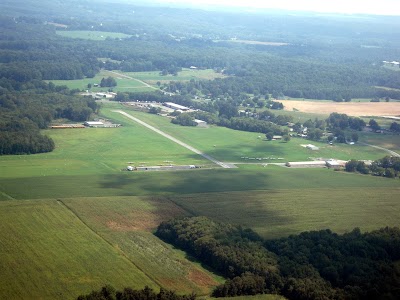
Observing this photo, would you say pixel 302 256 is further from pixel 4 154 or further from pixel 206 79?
pixel 206 79

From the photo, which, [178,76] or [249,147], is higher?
[249,147]

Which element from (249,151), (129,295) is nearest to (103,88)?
(249,151)

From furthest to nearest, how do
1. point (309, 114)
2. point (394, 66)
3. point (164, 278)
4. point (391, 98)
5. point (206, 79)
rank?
1. point (394, 66)
2. point (206, 79)
3. point (391, 98)
4. point (309, 114)
5. point (164, 278)

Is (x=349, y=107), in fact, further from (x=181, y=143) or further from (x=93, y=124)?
(x=93, y=124)

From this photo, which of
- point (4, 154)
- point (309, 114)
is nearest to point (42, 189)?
point (4, 154)

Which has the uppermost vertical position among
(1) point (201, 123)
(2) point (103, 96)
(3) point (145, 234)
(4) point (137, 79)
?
(3) point (145, 234)

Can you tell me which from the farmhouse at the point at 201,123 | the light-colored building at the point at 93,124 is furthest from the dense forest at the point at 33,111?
the farmhouse at the point at 201,123

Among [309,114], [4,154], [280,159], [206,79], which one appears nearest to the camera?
[4,154]

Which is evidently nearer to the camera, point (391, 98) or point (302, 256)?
point (302, 256)
